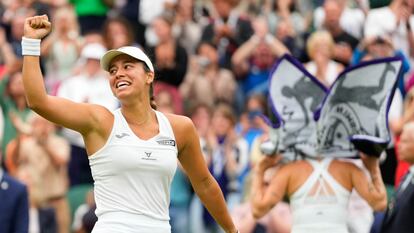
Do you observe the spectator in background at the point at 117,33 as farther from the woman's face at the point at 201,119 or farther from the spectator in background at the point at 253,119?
the spectator in background at the point at 253,119

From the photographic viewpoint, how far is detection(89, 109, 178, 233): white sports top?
7816 mm

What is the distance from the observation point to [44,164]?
571 inches

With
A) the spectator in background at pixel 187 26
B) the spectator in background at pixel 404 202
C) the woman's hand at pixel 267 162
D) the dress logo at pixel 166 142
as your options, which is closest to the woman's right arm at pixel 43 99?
the dress logo at pixel 166 142

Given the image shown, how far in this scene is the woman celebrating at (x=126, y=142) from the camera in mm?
7746

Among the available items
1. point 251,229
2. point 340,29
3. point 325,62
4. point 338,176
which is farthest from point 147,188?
point 340,29

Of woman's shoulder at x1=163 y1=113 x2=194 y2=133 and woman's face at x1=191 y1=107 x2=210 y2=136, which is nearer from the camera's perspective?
woman's shoulder at x1=163 y1=113 x2=194 y2=133

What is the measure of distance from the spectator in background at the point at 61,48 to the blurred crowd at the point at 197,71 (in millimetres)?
13

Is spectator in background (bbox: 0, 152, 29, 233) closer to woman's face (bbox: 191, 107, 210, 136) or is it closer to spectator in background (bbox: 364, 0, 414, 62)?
woman's face (bbox: 191, 107, 210, 136)

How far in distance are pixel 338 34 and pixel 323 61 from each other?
4.24 feet

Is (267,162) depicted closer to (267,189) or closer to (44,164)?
(267,189)

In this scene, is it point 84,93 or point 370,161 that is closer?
point 370,161

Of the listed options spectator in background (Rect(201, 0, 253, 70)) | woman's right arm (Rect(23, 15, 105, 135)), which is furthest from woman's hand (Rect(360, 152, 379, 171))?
spectator in background (Rect(201, 0, 253, 70))

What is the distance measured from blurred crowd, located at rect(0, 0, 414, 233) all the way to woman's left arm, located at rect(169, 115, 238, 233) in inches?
154

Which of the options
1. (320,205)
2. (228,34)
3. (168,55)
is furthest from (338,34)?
(320,205)
